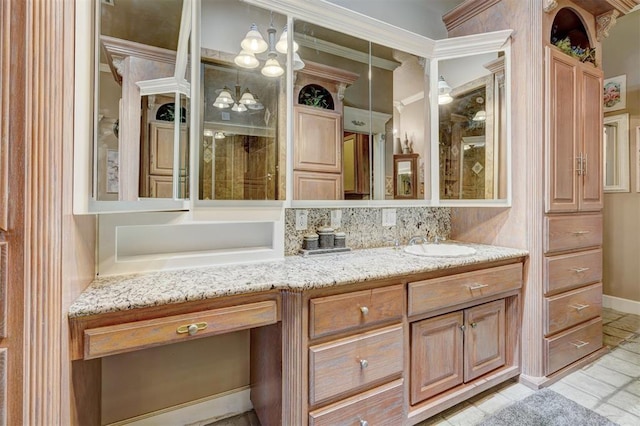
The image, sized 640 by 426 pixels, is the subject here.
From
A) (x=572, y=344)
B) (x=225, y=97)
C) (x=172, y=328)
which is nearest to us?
(x=172, y=328)

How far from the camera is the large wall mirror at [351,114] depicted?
70.5 inches

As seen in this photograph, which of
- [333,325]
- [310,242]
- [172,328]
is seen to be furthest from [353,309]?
[172,328]

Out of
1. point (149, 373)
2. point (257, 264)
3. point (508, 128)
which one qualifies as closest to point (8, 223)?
point (257, 264)

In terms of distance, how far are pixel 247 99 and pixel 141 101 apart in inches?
21.0

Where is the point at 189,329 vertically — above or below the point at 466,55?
below

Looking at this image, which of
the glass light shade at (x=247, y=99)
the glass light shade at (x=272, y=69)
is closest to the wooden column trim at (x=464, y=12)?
the glass light shade at (x=272, y=69)

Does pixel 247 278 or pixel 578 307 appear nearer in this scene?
pixel 247 278

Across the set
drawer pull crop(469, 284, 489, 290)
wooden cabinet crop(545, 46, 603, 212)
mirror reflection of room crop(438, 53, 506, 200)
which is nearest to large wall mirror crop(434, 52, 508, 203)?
mirror reflection of room crop(438, 53, 506, 200)

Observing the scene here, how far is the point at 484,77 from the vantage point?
2182 mm

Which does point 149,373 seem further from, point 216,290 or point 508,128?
point 508,128

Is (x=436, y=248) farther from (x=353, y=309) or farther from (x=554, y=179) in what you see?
(x=353, y=309)

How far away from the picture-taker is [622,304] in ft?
10.8

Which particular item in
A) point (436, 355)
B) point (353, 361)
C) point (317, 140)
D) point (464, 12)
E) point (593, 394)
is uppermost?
point (464, 12)

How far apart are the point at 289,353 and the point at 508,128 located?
2.01 m
